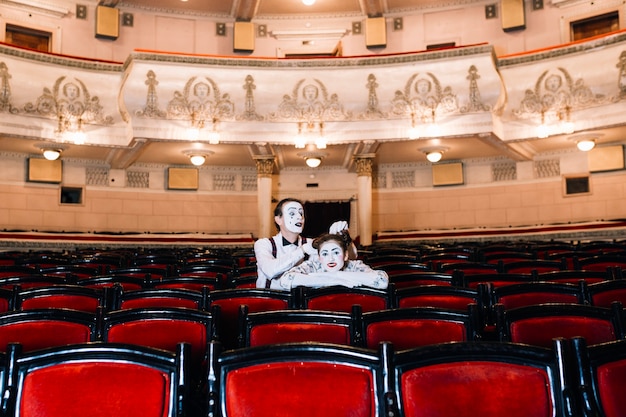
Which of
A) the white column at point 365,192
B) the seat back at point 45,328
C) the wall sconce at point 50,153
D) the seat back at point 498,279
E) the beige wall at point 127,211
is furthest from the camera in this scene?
Answer: the beige wall at point 127,211

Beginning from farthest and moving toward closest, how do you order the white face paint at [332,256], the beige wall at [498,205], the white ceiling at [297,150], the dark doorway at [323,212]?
1. the dark doorway at [323,212]
2. the beige wall at [498,205]
3. the white ceiling at [297,150]
4. the white face paint at [332,256]

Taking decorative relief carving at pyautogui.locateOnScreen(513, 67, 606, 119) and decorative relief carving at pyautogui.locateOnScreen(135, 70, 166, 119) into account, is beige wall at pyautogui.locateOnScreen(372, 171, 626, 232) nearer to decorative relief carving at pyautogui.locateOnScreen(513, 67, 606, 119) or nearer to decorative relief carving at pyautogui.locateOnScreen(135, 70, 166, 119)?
decorative relief carving at pyautogui.locateOnScreen(513, 67, 606, 119)

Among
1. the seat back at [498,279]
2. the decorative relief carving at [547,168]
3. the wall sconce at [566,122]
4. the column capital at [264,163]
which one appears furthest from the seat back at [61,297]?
the decorative relief carving at [547,168]

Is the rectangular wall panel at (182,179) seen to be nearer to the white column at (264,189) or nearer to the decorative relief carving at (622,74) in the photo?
the white column at (264,189)

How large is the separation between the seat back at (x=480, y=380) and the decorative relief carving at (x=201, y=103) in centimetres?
1109

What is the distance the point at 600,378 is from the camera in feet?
5.80

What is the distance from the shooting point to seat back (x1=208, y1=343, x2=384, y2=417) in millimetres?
1770

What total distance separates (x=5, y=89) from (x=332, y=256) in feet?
33.7

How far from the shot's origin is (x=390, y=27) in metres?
16.4

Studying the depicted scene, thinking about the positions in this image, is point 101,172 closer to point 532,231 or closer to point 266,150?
point 266,150

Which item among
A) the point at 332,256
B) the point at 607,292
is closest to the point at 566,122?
the point at 607,292

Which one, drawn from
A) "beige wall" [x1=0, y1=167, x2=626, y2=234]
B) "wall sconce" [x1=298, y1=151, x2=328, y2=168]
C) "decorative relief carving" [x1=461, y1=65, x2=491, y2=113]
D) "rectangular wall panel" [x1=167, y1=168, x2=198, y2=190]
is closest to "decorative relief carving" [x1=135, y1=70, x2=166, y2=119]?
"wall sconce" [x1=298, y1=151, x2=328, y2=168]

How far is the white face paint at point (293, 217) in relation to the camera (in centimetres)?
436

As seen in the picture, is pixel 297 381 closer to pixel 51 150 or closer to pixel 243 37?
pixel 51 150
